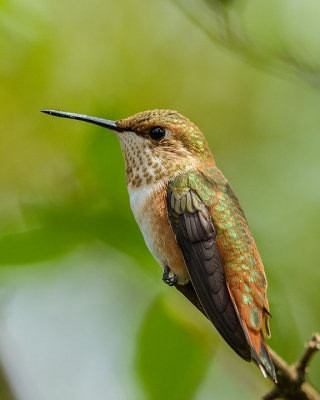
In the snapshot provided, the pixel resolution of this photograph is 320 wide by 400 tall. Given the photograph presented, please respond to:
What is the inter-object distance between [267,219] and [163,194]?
90.6 inches

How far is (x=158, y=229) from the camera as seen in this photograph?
9.09 ft

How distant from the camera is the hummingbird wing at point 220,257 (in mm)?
2547

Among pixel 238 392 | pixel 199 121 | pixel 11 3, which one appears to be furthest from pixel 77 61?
pixel 238 392

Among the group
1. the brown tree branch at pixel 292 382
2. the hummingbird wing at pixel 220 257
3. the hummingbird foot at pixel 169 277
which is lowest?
the brown tree branch at pixel 292 382

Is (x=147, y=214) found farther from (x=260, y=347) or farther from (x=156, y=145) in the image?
(x=260, y=347)

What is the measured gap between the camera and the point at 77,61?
5.20 meters

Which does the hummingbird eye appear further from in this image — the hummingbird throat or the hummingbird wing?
the hummingbird wing

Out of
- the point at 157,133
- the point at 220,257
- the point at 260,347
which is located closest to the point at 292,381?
the point at 260,347

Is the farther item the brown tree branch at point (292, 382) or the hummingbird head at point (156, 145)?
the hummingbird head at point (156, 145)

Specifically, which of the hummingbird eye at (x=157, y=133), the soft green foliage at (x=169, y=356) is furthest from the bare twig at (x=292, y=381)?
the hummingbird eye at (x=157, y=133)

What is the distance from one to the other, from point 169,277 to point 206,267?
256 mm

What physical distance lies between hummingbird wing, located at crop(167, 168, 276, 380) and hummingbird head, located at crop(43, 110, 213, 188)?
10 cm

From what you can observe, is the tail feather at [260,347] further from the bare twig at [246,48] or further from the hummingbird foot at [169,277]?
the bare twig at [246,48]

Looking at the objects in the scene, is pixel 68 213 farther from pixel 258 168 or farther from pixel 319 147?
pixel 319 147
